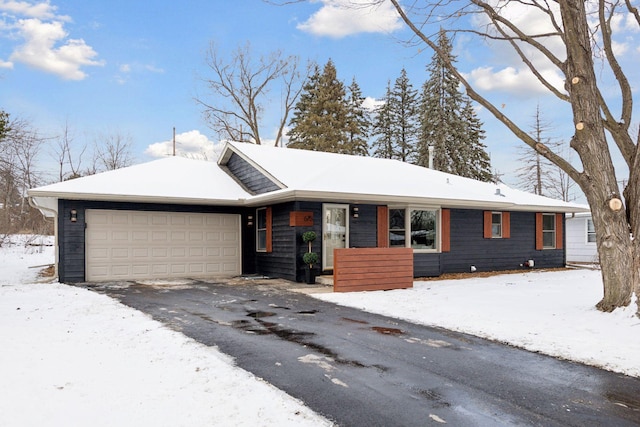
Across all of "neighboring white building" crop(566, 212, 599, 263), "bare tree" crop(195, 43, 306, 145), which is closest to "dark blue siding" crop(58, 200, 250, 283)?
"bare tree" crop(195, 43, 306, 145)

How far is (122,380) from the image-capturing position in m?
3.97

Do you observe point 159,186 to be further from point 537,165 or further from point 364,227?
point 537,165

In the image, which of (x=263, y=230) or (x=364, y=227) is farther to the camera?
(x=263, y=230)

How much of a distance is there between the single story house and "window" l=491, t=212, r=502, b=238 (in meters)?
0.04

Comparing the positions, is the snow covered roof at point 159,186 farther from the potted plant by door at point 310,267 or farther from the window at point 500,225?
the window at point 500,225

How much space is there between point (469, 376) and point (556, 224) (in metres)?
14.5

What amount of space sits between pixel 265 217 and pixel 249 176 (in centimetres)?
153

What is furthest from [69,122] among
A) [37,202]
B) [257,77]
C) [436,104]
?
[436,104]

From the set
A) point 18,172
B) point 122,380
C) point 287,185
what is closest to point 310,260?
point 287,185

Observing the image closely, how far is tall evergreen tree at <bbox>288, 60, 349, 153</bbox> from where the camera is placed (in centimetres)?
3083

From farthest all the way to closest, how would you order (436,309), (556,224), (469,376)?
(556,224), (436,309), (469,376)

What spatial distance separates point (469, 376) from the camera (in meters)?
4.23

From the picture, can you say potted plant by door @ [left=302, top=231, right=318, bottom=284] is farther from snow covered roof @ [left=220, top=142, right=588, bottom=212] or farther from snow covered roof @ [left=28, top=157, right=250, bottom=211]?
snow covered roof @ [left=28, top=157, right=250, bottom=211]

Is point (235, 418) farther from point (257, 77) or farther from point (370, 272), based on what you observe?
point (257, 77)
